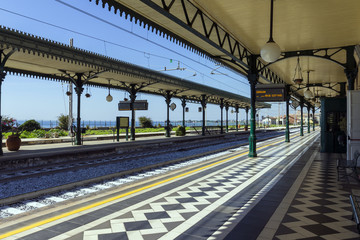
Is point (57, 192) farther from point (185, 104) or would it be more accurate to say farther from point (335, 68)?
point (185, 104)

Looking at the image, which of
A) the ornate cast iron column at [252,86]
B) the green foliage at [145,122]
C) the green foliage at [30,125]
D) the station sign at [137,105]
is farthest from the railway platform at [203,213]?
the green foliage at [145,122]

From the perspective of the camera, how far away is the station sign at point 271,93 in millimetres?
10039

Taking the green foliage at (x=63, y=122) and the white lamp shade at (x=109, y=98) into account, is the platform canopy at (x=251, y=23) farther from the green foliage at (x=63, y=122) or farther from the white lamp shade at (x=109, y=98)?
the green foliage at (x=63, y=122)

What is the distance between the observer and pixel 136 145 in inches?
655

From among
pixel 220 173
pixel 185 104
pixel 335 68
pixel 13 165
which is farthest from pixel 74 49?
pixel 185 104

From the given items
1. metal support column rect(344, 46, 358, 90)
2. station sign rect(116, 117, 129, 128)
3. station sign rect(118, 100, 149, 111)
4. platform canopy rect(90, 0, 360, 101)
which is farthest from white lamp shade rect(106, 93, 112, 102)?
metal support column rect(344, 46, 358, 90)

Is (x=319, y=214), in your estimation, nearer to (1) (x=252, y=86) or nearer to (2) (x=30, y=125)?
(1) (x=252, y=86)

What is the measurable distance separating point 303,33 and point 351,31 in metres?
1.33

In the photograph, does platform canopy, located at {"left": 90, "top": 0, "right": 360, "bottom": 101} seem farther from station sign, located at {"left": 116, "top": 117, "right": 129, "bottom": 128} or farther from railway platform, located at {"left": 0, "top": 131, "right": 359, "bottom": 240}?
station sign, located at {"left": 116, "top": 117, "right": 129, "bottom": 128}

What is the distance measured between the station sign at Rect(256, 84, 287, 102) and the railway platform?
364cm

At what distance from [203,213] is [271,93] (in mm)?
6933

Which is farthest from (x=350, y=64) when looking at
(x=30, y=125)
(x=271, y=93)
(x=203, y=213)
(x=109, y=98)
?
(x=30, y=125)

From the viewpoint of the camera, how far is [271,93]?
1032cm

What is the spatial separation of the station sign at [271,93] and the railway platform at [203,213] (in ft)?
11.9
